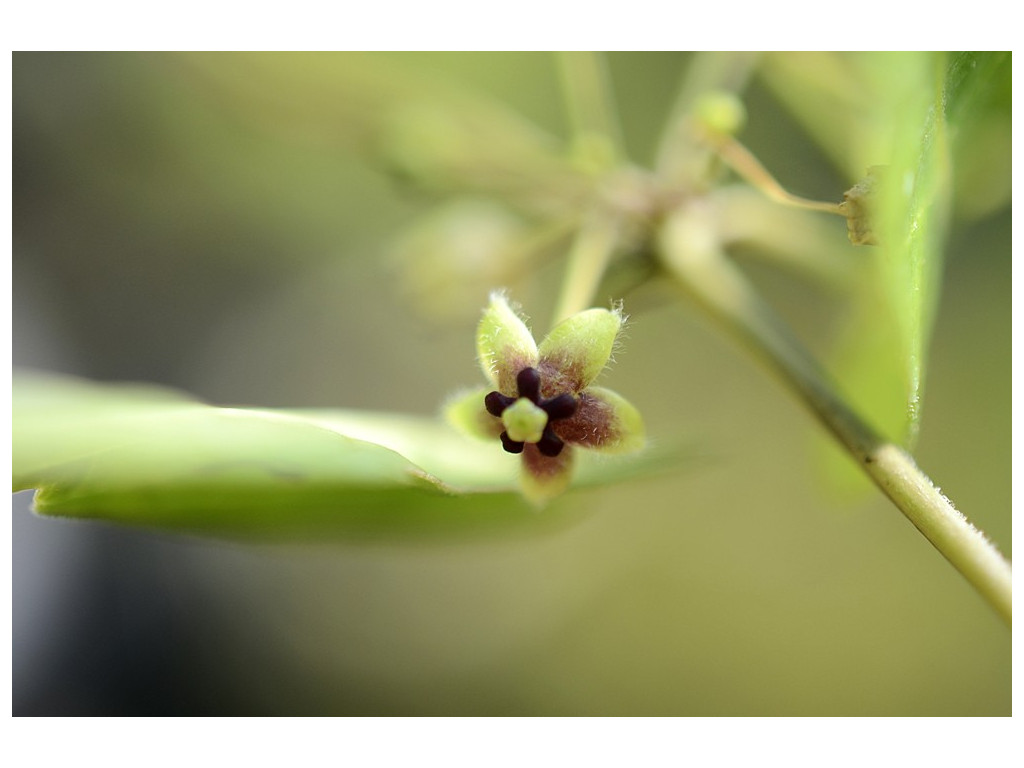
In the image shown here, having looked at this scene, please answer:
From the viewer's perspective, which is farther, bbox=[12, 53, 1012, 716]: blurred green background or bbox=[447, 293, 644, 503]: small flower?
bbox=[12, 53, 1012, 716]: blurred green background

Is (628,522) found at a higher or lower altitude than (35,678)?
higher

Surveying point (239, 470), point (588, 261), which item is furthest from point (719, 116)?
point (239, 470)

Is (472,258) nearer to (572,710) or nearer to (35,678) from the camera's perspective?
(35,678)

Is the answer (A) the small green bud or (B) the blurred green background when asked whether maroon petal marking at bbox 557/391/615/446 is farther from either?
(B) the blurred green background

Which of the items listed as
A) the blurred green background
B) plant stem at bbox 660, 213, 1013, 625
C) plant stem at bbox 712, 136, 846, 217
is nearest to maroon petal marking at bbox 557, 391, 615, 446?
plant stem at bbox 660, 213, 1013, 625

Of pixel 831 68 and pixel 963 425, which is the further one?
pixel 963 425

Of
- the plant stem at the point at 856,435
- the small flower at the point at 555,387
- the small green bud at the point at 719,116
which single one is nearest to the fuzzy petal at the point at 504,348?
the small flower at the point at 555,387
